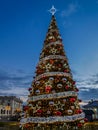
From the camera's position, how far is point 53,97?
48.7ft

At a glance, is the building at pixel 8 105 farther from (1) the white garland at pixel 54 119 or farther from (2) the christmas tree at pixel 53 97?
(1) the white garland at pixel 54 119

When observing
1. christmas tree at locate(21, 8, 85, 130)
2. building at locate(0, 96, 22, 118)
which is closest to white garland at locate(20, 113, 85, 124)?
christmas tree at locate(21, 8, 85, 130)

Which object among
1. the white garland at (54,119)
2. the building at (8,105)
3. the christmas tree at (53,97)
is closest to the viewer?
the white garland at (54,119)

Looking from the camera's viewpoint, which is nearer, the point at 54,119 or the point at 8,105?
the point at 54,119

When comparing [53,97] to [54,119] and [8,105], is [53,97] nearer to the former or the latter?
[54,119]

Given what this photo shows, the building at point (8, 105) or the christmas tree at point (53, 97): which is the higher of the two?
the building at point (8, 105)

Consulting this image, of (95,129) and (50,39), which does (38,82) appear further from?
(95,129)

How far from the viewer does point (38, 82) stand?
51.2 ft

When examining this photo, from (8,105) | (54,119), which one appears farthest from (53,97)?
(8,105)

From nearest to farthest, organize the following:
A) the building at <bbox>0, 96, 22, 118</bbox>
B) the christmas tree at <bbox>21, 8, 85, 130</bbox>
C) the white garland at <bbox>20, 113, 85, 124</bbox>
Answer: the white garland at <bbox>20, 113, 85, 124</bbox> < the christmas tree at <bbox>21, 8, 85, 130</bbox> < the building at <bbox>0, 96, 22, 118</bbox>

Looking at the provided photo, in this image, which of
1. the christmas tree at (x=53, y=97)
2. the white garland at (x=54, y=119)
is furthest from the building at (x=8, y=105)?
the white garland at (x=54, y=119)

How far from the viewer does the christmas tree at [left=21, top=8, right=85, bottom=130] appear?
47.6 feet

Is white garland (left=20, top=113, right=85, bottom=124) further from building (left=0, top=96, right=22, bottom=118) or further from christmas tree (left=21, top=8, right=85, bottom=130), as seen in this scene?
building (left=0, top=96, right=22, bottom=118)

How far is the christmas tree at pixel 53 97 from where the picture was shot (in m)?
14.5
